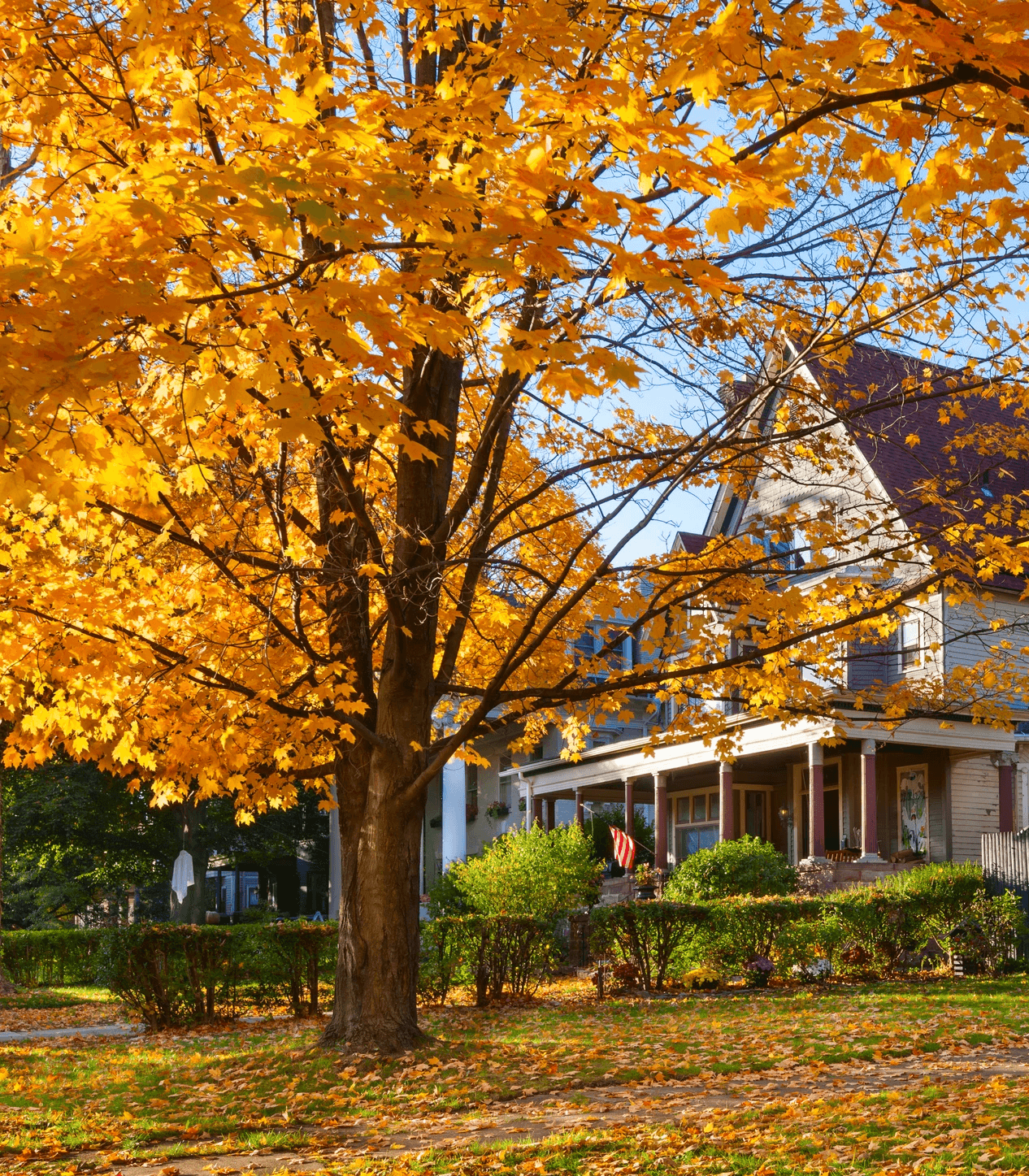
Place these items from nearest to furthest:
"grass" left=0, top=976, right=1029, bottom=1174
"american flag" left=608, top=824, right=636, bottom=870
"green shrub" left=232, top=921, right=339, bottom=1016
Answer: "grass" left=0, top=976, right=1029, bottom=1174 → "green shrub" left=232, top=921, right=339, bottom=1016 → "american flag" left=608, top=824, right=636, bottom=870

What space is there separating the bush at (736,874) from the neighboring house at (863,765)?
2.52 ft

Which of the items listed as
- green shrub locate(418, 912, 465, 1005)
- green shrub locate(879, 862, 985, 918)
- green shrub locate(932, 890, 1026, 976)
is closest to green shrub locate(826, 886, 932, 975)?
green shrub locate(879, 862, 985, 918)

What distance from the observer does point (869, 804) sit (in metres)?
21.8

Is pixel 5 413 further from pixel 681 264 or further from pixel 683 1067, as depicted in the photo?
pixel 683 1067

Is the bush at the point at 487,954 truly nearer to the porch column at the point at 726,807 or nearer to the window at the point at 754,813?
the porch column at the point at 726,807

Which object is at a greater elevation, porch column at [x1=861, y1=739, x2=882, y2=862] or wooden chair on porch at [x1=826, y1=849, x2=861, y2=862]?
porch column at [x1=861, y1=739, x2=882, y2=862]

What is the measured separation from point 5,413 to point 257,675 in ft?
18.3

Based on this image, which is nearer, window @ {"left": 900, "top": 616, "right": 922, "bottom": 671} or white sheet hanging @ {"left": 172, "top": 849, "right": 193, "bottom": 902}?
window @ {"left": 900, "top": 616, "right": 922, "bottom": 671}

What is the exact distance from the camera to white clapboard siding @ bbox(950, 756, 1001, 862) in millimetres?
22703

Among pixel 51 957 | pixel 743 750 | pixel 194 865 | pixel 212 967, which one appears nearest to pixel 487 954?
pixel 212 967

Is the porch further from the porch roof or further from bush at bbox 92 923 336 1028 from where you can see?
bush at bbox 92 923 336 1028

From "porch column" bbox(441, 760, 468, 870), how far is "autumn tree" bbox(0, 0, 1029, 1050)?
17002 millimetres

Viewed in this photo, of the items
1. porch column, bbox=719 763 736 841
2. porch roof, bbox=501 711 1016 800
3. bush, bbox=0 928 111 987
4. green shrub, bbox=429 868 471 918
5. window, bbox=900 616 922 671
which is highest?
window, bbox=900 616 922 671

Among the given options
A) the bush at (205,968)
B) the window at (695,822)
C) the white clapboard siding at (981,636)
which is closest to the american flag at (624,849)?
the window at (695,822)
